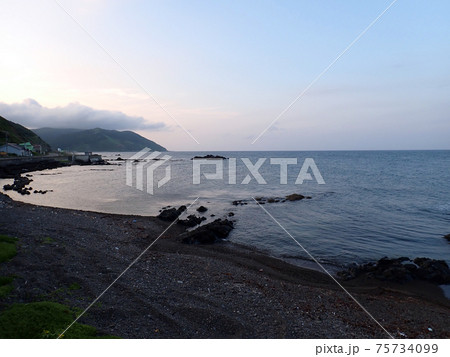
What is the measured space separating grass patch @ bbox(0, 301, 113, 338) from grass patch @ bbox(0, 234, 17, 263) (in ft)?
11.8

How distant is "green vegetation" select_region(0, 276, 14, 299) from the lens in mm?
6938

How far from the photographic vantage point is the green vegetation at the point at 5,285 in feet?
22.8

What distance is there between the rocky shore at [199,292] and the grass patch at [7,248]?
27cm

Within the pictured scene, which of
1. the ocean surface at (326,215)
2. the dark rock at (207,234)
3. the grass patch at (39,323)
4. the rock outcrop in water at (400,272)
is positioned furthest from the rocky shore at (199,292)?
the ocean surface at (326,215)

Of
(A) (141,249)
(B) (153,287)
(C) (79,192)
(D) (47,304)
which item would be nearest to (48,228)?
(A) (141,249)

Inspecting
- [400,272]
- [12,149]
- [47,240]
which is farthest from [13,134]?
[400,272]

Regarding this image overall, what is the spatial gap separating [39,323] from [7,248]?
5.45 metres

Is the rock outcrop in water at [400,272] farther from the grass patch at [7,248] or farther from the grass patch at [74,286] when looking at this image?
the grass patch at [7,248]

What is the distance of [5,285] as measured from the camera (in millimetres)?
7359

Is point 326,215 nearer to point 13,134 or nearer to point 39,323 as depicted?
point 39,323

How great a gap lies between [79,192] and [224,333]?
3393 cm

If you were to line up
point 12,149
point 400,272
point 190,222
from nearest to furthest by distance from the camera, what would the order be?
point 400,272 < point 190,222 < point 12,149

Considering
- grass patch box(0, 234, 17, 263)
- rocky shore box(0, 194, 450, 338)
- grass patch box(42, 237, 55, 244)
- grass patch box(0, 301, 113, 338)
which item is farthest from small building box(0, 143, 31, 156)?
grass patch box(0, 301, 113, 338)

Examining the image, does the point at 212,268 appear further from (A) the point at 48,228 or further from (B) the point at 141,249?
(A) the point at 48,228
